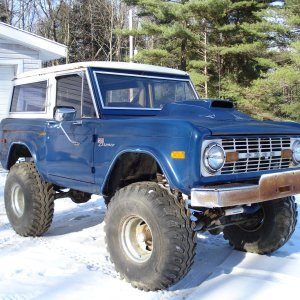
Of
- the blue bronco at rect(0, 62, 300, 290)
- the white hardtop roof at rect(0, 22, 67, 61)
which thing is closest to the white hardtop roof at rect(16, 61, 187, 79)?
the blue bronco at rect(0, 62, 300, 290)

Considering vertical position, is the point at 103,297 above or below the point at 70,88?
below

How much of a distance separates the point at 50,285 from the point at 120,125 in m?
1.53

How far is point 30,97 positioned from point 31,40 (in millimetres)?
7411

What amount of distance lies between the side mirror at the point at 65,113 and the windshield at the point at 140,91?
34 centimetres

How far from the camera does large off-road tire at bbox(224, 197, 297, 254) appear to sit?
15.5 ft

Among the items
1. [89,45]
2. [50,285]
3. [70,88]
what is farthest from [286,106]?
[89,45]

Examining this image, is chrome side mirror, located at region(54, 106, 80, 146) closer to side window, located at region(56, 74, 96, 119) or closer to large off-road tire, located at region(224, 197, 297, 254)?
side window, located at region(56, 74, 96, 119)

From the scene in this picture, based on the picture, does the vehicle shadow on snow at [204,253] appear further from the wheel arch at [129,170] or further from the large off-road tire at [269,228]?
the wheel arch at [129,170]

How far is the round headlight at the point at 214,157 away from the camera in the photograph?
3615 mm

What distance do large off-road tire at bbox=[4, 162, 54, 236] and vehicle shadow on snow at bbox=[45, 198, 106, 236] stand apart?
32cm

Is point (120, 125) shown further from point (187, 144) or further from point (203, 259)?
point (203, 259)

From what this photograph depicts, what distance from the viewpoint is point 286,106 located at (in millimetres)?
20516

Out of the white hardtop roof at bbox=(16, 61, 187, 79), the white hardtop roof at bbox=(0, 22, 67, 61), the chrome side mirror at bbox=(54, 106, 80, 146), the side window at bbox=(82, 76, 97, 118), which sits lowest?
the chrome side mirror at bbox=(54, 106, 80, 146)

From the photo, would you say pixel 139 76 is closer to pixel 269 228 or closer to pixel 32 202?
pixel 32 202
